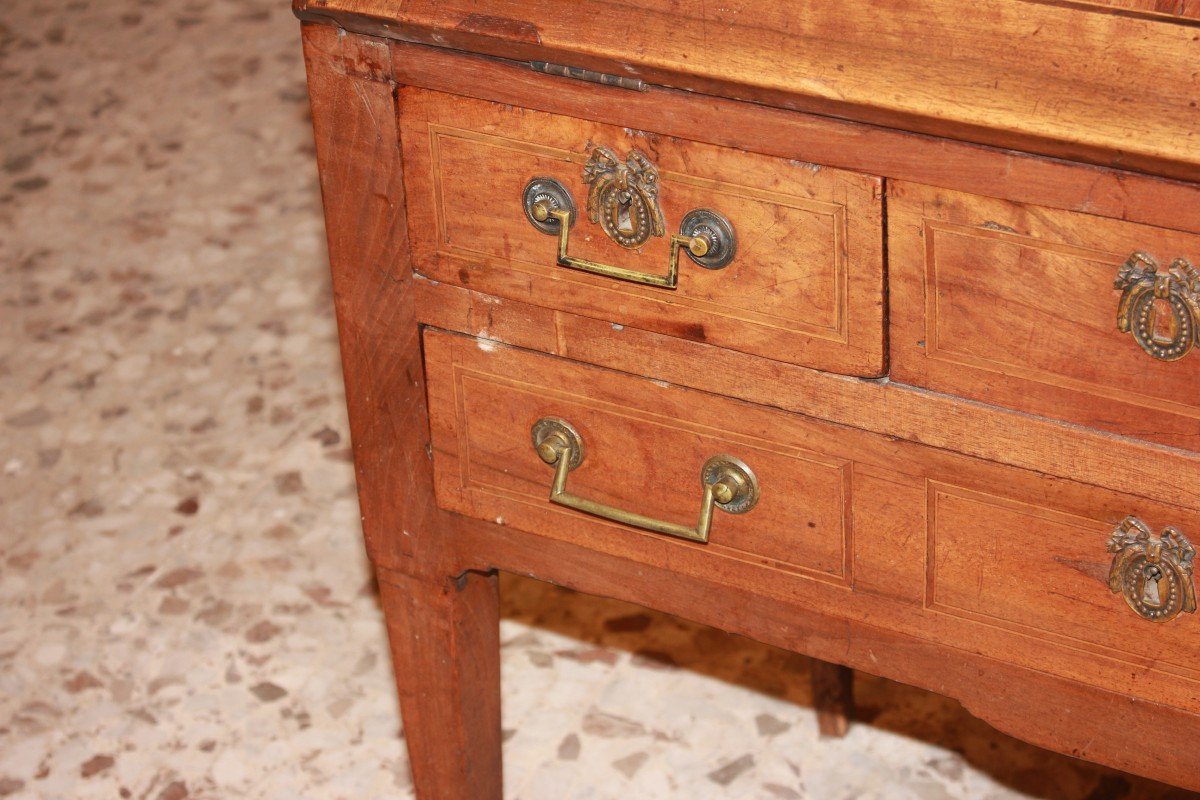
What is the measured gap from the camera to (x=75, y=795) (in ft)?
5.45

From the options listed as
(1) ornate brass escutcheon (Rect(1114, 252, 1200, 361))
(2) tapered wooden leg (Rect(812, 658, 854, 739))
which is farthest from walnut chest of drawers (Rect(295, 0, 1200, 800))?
(2) tapered wooden leg (Rect(812, 658, 854, 739))

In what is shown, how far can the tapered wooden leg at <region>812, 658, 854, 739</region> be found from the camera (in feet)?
5.36

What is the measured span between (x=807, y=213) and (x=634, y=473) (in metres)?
0.24

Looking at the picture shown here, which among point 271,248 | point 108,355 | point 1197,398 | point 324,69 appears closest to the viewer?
point 1197,398

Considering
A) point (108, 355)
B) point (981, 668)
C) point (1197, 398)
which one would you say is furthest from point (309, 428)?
point (1197, 398)

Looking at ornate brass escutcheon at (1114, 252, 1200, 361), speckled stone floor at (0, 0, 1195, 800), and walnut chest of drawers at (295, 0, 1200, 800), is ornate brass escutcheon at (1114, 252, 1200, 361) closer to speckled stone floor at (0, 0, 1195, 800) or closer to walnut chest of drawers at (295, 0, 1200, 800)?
walnut chest of drawers at (295, 0, 1200, 800)

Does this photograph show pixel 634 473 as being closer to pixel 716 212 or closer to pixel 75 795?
pixel 716 212

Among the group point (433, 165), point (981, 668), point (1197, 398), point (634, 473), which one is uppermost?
point (433, 165)

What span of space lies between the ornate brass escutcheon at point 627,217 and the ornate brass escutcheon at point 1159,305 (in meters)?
0.23

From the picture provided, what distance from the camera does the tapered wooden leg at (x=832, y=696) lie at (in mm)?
1633

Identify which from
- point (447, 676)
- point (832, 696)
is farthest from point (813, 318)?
point (832, 696)

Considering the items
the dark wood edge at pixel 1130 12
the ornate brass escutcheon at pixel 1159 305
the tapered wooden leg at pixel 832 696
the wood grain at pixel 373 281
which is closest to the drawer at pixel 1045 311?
the ornate brass escutcheon at pixel 1159 305

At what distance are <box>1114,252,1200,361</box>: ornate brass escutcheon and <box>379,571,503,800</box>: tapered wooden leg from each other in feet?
1.84

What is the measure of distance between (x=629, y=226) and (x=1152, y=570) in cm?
36
